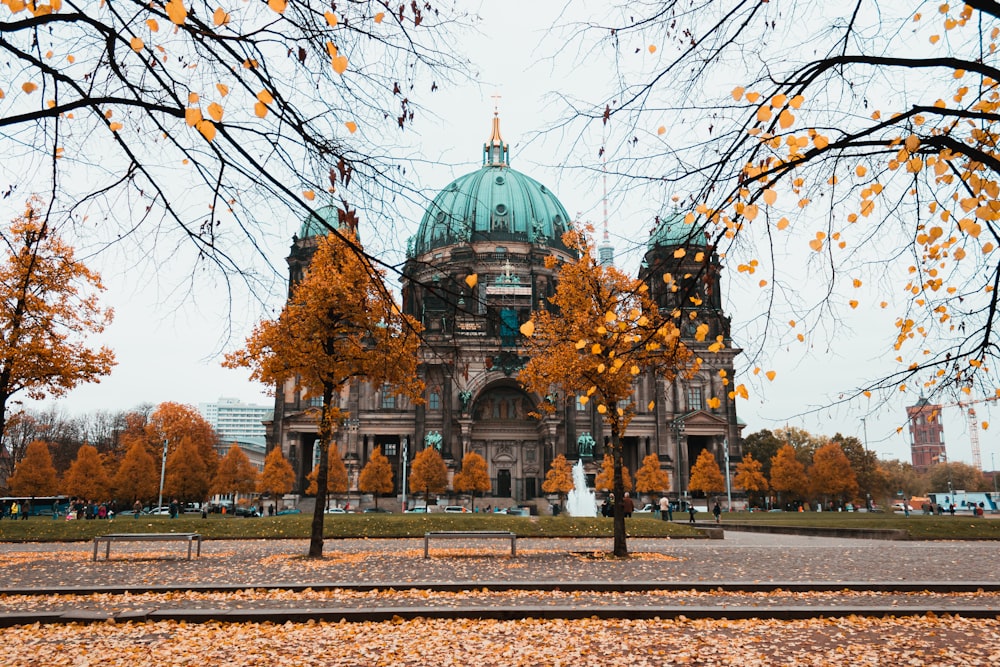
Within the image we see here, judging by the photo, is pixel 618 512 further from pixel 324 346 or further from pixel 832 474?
pixel 832 474

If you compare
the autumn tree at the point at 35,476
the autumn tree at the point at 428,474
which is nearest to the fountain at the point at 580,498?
the autumn tree at the point at 428,474

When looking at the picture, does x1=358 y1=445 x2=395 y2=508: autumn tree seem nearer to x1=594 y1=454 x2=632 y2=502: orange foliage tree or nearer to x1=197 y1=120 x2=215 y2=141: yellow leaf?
x1=594 y1=454 x2=632 y2=502: orange foliage tree

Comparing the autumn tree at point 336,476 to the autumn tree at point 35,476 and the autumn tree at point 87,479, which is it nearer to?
the autumn tree at point 87,479

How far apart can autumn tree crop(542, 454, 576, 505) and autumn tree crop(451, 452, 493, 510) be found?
539 centimetres

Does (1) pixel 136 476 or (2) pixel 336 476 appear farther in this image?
(1) pixel 136 476

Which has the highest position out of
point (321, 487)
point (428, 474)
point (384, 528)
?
point (321, 487)

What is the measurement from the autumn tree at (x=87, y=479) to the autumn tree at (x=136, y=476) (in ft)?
12.7

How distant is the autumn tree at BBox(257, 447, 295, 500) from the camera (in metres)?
61.2

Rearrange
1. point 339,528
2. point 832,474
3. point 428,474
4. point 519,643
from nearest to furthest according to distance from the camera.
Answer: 1. point 519,643
2. point 339,528
3. point 428,474
4. point 832,474

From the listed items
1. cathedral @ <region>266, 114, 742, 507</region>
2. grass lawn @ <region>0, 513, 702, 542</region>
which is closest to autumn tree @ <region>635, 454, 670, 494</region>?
cathedral @ <region>266, 114, 742, 507</region>

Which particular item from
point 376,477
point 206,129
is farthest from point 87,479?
point 206,129

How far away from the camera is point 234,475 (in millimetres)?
70000

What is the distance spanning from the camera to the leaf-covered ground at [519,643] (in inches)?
293

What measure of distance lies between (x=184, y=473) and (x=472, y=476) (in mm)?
27594
